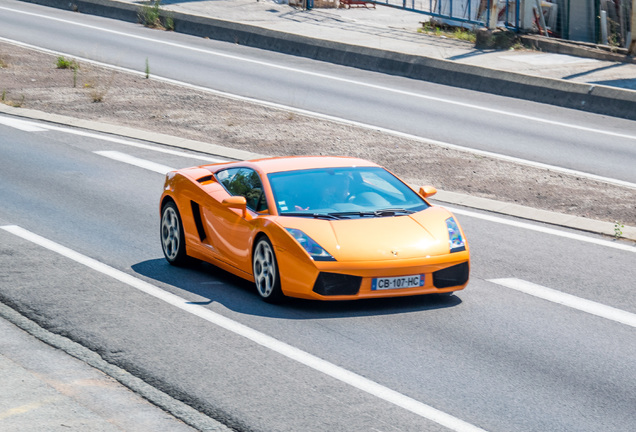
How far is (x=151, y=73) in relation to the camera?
2483 cm

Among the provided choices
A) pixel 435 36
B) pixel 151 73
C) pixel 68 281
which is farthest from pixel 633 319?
pixel 435 36

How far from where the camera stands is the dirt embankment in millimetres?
14117

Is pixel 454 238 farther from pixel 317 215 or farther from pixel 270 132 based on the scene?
pixel 270 132

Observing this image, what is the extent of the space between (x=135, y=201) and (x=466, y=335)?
258 inches

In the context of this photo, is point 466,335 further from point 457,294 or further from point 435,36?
point 435,36

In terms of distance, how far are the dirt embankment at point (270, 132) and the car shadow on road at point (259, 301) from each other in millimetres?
4717

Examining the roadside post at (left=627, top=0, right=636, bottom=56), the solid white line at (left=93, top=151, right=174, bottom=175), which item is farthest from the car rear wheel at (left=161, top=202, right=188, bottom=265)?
the roadside post at (left=627, top=0, right=636, bottom=56)

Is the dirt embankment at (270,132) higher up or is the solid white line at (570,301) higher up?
the solid white line at (570,301)

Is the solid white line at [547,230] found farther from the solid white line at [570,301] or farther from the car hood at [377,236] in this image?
the car hood at [377,236]

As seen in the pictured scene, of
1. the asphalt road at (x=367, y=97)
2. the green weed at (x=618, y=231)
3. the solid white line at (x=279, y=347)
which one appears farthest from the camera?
the asphalt road at (x=367, y=97)

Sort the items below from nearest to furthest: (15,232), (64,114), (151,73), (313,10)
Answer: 1. (15,232)
2. (64,114)
3. (151,73)
4. (313,10)

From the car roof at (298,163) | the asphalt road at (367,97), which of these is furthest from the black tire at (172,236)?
the asphalt road at (367,97)

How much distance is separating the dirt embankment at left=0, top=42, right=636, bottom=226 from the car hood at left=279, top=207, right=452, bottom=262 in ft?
A: 15.2

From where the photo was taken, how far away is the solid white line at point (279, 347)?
6.33 m
